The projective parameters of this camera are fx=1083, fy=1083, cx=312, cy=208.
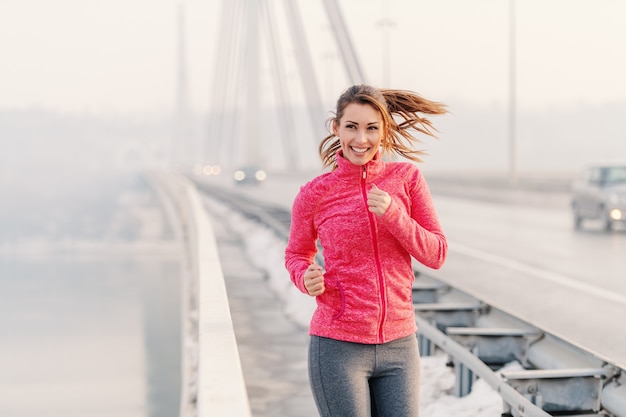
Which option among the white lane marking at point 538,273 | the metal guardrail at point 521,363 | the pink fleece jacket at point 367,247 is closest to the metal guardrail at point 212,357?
the pink fleece jacket at point 367,247

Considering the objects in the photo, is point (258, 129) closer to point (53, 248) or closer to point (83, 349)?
point (83, 349)

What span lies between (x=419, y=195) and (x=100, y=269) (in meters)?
96.1

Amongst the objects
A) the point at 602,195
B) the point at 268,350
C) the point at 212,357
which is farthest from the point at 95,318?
the point at 212,357

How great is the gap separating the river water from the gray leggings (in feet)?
89.0

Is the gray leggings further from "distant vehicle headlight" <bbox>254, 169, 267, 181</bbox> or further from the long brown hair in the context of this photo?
"distant vehicle headlight" <bbox>254, 169, 267, 181</bbox>

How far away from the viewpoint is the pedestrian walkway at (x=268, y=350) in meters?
6.66

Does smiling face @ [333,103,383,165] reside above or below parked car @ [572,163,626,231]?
above

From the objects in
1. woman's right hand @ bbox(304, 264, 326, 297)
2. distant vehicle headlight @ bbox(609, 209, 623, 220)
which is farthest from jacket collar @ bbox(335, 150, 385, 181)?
distant vehicle headlight @ bbox(609, 209, 623, 220)

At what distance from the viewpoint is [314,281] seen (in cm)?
315

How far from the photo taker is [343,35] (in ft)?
98.2

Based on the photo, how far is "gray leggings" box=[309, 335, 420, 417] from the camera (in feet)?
10.5

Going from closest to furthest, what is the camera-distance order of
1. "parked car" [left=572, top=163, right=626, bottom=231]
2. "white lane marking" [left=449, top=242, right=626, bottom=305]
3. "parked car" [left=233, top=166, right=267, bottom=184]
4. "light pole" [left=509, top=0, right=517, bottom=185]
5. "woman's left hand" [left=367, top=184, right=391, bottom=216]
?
"woman's left hand" [left=367, top=184, right=391, bottom=216], "white lane marking" [left=449, top=242, right=626, bottom=305], "parked car" [left=572, top=163, right=626, bottom=231], "light pole" [left=509, top=0, right=517, bottom=185], "parked car" [left=233, top=166, right=267, bottom=184]

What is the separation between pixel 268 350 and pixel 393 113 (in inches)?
203

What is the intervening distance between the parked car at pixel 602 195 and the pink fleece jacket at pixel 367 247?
18.0 m
